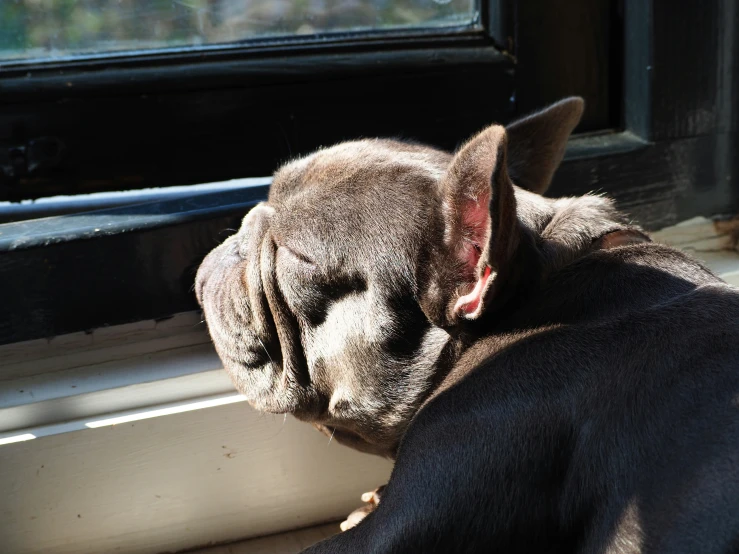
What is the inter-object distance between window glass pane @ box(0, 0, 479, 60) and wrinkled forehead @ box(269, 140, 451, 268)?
457 millimetres

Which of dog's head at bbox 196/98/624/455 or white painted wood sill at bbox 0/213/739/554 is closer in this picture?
dog's head at bbox 196/98/624/455

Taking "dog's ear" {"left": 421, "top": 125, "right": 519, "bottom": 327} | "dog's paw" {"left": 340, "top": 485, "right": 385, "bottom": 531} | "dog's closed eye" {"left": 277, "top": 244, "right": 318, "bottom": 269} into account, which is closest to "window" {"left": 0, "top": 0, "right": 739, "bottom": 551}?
"dog's paw" {"left": 340, "top": 485, "right": 385, "bottom": 531}

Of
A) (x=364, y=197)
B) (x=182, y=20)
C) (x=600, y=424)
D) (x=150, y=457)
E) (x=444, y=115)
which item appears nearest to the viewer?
(x=600, y=424)

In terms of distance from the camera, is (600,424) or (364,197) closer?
(600,424)

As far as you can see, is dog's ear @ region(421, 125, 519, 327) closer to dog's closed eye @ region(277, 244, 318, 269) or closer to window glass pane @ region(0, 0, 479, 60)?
dog's closed eye @ region(277, 244, 318, 269)

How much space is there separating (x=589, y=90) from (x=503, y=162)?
1100 millimetres

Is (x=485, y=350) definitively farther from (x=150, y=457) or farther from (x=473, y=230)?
(x=150, y=457)

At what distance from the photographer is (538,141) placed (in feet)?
5.34

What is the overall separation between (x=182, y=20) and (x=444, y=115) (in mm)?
573

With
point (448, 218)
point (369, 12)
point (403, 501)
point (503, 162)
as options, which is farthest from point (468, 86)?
point (403, 501)

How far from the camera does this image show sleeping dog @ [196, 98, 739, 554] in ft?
3.60

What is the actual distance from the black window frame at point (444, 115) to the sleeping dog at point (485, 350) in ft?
0.55

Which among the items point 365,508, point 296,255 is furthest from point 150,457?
point 296,255

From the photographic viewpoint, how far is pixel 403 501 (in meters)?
1.18
